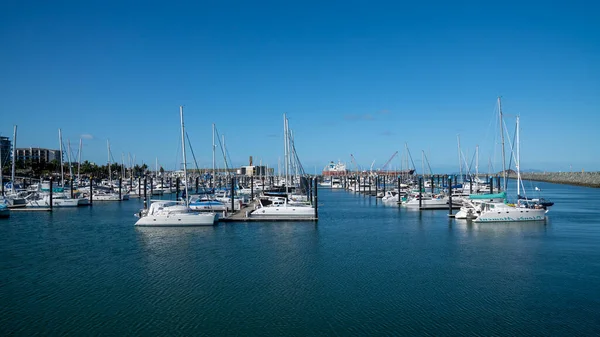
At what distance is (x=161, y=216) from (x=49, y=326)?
24839 millimetres

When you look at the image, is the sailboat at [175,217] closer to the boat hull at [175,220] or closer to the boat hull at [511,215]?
the boat hull at [175,220]

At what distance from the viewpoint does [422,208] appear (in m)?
64.2

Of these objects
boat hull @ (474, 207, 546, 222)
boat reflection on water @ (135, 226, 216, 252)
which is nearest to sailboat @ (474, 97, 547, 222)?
boat hull @ (474, 207, 546, 222)

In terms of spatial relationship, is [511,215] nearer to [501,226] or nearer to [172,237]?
[501,226]

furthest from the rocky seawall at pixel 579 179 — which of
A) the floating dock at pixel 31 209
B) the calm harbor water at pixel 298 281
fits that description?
the floating dock at pixel 31 209

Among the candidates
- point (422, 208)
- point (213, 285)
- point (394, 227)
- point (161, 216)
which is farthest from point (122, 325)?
point (422, 208)

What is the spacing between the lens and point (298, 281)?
2553 cm

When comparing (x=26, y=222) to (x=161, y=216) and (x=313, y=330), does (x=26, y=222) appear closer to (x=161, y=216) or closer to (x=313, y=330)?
(x=161, y=216)

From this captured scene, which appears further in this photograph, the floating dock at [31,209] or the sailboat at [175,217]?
the floating dock at [31,209]

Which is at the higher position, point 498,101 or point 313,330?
point 498,101

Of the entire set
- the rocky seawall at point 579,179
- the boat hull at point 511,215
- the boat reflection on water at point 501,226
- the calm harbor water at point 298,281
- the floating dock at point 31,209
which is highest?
the rocky seawall at point 579,179

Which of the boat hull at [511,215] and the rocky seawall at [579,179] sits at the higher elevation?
the rocky seawall at [579,179]

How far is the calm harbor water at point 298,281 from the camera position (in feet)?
62.5

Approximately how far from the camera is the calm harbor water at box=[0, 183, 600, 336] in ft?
62.5
